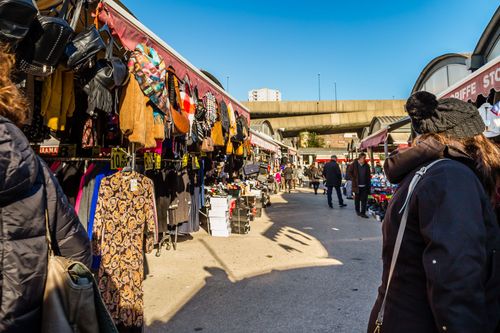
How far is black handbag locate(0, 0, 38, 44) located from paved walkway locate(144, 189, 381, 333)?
2.61 metres

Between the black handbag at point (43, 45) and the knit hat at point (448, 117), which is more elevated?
the black handbag at point (43, 45)

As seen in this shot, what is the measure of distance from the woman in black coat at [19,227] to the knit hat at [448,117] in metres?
1.59

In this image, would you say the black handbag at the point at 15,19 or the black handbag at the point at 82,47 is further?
the black handbag at the point at 82,47

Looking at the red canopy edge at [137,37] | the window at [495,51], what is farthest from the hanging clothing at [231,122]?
the window at [495,51]

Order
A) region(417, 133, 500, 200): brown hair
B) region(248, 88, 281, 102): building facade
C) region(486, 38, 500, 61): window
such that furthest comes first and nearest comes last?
region(248, 88, 281, 102): building facade < region(486, 38, 500, 61): window < region(417, 133, 500, 200): brown hair

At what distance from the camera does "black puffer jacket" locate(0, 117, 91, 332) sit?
1.08 m

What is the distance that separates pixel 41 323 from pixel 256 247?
511 cm

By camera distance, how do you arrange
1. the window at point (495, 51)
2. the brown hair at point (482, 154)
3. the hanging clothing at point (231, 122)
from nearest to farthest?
1. the brown hair at point (482, 154)
2. the hanging clothing at point (231, 122)
3. the window at point (495, 51)

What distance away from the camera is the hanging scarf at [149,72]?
3.07m

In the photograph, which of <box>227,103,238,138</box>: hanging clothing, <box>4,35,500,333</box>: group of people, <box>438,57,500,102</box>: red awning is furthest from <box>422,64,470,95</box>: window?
<box>4,35,500,333</box>: group of people

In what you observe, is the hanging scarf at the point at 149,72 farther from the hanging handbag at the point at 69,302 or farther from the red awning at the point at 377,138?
the red awning at the point at 377,138

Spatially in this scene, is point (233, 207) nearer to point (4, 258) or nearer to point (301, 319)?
point (301, 319)

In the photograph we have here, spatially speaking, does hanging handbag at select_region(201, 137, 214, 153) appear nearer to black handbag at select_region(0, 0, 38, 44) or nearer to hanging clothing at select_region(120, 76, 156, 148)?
hanging clothing at select_region(120, 76, 156, 148)

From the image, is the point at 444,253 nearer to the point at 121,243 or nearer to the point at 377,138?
the point at 121,243
